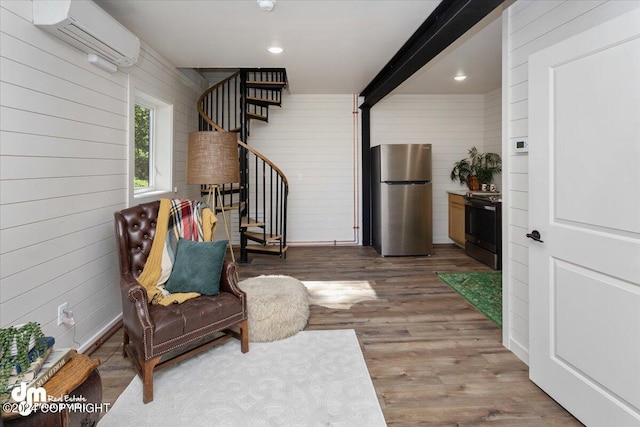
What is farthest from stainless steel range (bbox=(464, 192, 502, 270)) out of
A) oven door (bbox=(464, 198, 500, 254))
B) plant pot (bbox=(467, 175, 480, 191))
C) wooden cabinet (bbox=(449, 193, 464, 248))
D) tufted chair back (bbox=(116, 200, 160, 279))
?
tufted chair back (bbox=(116, 200, 160, 279))

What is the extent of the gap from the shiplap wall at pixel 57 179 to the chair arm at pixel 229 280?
3.36 feet

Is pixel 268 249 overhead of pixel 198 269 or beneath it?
beneath

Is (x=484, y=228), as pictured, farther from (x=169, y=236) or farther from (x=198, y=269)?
(x=169, y=236)

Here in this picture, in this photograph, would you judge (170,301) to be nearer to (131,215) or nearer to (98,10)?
(131,215)

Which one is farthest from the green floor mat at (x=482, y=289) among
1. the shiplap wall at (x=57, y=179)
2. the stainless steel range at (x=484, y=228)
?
the shiplap wall at (x=57, y=179)

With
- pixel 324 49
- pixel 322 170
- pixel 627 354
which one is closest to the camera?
pixel 627 354

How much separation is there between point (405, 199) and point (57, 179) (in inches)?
168

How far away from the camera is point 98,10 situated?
2.32 meters

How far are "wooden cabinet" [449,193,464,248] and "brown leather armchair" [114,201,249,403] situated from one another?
4.14 meters

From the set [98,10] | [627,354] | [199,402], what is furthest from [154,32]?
[627,354]

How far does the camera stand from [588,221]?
5.40ft

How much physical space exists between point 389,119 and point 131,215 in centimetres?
468

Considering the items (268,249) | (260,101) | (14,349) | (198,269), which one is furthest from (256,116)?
(14,349)

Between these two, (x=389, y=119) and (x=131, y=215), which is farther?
(x=389, y=119)
